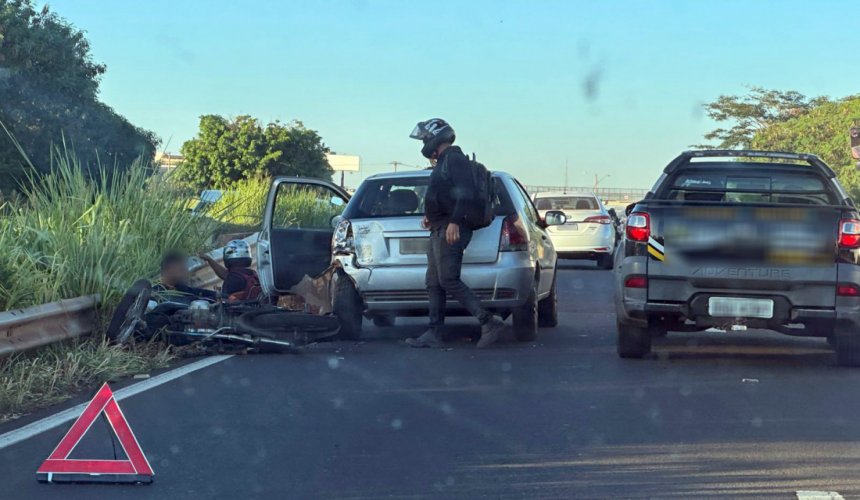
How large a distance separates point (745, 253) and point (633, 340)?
1.16 m

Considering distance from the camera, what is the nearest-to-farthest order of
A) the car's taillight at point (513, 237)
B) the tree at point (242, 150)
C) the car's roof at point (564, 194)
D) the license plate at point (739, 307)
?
the license plate at point (739, 307) < the car's taillight at point (513, 237) < the car's roof at point (564, 194) < the tree at point (242, 150)

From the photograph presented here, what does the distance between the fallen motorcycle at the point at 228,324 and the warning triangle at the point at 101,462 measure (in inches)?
136

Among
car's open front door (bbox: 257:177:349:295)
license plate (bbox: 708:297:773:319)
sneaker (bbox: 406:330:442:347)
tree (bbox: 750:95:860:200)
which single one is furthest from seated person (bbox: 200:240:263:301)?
tree (bbox: 750:95:860:200)

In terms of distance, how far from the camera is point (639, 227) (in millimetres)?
7996

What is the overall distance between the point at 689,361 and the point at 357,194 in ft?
10.5

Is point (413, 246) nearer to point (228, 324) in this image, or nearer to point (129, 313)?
point (228, 324)

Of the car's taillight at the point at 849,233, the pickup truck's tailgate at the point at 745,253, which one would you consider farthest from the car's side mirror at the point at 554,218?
the car's taillight at the point at 849,233

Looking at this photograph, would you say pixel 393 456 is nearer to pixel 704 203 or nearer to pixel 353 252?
pixel 704 203

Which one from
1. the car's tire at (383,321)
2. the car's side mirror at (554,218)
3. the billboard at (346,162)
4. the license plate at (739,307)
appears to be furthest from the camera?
the billboard at (346,162)

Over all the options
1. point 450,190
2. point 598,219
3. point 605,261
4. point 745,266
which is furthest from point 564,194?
point 745,266

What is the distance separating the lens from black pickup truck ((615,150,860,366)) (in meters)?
7.67

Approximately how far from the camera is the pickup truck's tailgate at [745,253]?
7.69m

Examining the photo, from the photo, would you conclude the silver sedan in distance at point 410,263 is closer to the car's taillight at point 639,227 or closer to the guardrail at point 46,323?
the car's taillight at point 639,227

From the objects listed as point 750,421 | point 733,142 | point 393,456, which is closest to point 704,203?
point 750,421
